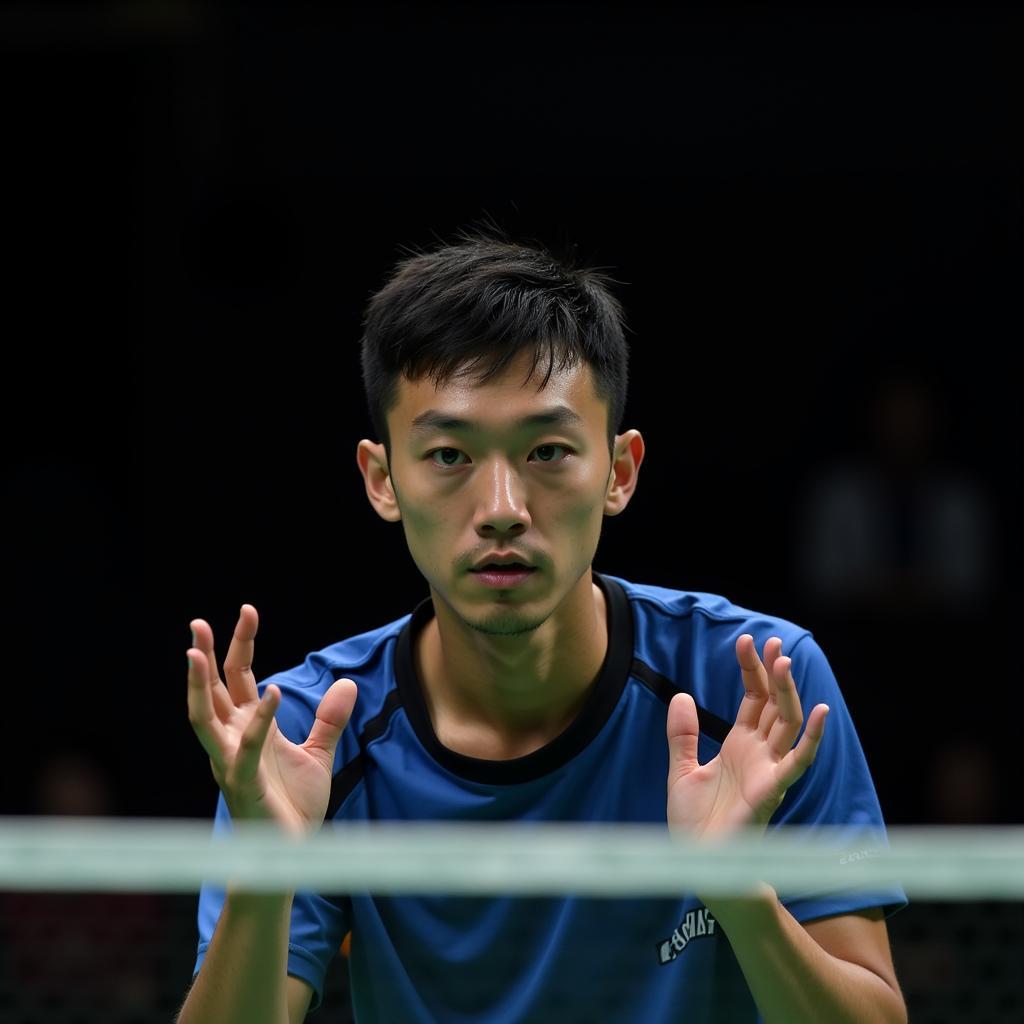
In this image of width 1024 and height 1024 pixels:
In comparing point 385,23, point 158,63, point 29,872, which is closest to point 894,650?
point 385,23

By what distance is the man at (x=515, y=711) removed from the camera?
9.04 ft

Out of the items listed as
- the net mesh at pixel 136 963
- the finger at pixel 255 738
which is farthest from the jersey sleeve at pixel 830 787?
the net mesh at pixel 136 963

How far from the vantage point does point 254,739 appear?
2557 mm

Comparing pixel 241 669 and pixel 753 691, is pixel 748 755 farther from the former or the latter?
pixel 241 669

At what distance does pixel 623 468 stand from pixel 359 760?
2.31ft

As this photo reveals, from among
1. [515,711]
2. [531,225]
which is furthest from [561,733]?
[531,225]

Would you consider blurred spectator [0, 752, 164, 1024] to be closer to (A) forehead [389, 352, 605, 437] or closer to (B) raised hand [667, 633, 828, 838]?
(A) forehead [389, 352, 605, 437]

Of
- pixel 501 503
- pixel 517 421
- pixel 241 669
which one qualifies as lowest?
pixel 241 669

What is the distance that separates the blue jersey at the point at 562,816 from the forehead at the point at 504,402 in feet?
1.45

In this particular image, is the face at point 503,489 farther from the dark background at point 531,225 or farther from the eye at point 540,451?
the dark background at point 531,225

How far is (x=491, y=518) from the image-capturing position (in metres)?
2.81

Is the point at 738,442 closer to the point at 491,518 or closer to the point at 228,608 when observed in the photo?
the point at 228,608

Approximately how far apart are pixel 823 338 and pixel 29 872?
5.87m

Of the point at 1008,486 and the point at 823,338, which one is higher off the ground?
the point at 823,338
